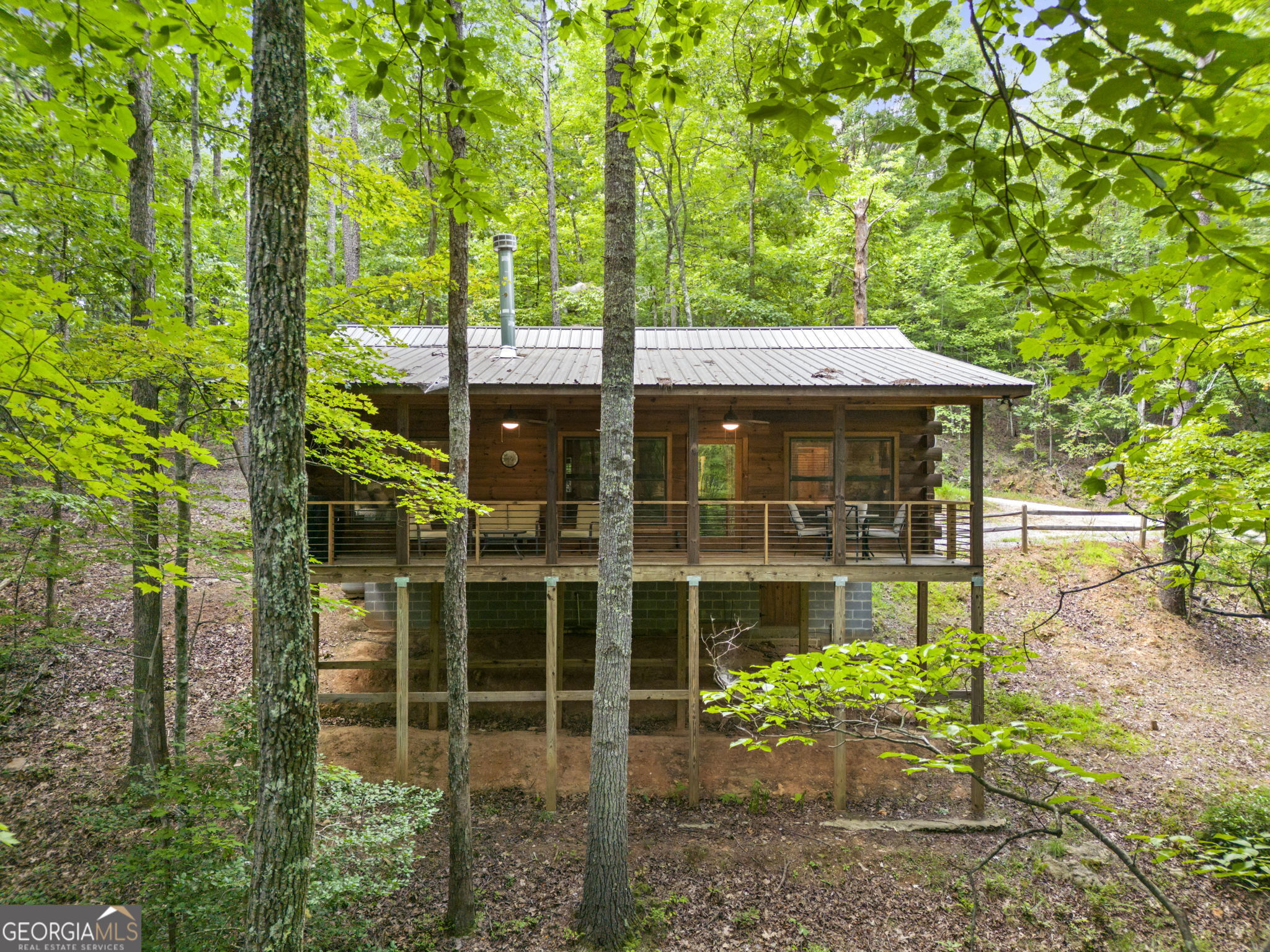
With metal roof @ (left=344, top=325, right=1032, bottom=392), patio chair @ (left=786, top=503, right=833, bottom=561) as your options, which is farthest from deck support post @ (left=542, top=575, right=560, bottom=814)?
patio chair @ (left=786, top=503, right=833, bottom=561)

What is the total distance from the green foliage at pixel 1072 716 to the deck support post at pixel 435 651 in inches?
352

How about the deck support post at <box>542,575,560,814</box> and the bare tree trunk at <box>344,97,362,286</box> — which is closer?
the deck support post at <box>542,575,560,814</box>

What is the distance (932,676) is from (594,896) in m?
4.47

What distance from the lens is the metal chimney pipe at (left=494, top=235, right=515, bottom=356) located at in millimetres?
9945

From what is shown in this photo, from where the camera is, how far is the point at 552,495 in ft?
25.0

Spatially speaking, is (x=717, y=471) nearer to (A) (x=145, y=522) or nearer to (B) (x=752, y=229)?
(A) (x=145, y=522)

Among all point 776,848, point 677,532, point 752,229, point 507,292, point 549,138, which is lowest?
point 776,848

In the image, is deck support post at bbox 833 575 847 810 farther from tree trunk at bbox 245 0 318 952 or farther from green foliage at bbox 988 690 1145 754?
tree trunk at bbox 245 0 318 952

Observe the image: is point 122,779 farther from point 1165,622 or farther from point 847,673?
point 1165,622

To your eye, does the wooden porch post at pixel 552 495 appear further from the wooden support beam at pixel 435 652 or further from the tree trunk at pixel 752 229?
the tree trunk at pixel 752 229

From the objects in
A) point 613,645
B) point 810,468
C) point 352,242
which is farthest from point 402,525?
point 352,242

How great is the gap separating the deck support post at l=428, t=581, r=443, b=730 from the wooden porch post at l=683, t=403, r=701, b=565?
414cm

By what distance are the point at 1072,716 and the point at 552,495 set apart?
903 centimetres

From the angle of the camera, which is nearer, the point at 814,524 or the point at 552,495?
the point at 552,495
